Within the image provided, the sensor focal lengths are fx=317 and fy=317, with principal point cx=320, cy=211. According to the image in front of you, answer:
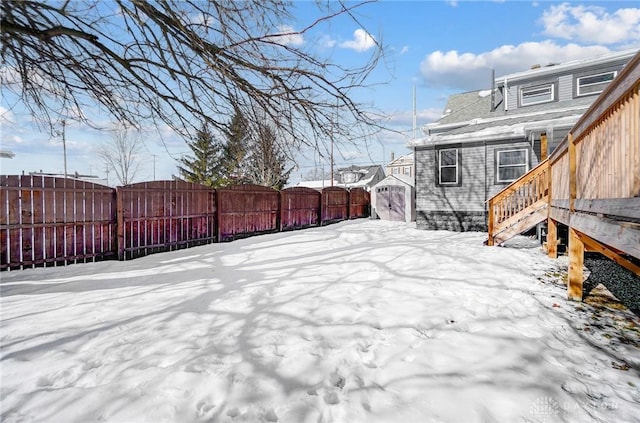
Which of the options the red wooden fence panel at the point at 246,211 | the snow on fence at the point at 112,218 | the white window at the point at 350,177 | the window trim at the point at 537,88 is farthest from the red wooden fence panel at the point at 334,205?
the white window at the point at 350,177

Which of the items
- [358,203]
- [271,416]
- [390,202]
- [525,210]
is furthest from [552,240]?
[358,203]

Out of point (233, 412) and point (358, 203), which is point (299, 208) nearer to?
point (358, 203)

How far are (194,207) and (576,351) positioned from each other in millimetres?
8425

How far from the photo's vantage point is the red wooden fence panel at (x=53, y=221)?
5.61m

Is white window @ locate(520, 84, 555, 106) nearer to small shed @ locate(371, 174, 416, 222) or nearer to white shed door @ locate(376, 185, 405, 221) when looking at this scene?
small shed @ locate(371, 174, 416, 222)

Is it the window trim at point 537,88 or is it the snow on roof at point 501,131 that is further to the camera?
the window trim at point 537,88

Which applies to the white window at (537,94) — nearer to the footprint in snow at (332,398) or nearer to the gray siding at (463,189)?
the gray siding at (463,189)

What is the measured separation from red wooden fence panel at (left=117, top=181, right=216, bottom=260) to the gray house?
24.9 ft

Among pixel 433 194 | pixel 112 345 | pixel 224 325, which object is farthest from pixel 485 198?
pixel 112 345

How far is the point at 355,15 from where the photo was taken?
2979mm

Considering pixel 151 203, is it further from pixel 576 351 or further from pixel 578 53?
pixel 578 53

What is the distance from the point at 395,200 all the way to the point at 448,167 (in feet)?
17.4

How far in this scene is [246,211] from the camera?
10.5 meters

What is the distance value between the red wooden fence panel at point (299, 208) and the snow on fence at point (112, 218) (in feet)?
2.61
